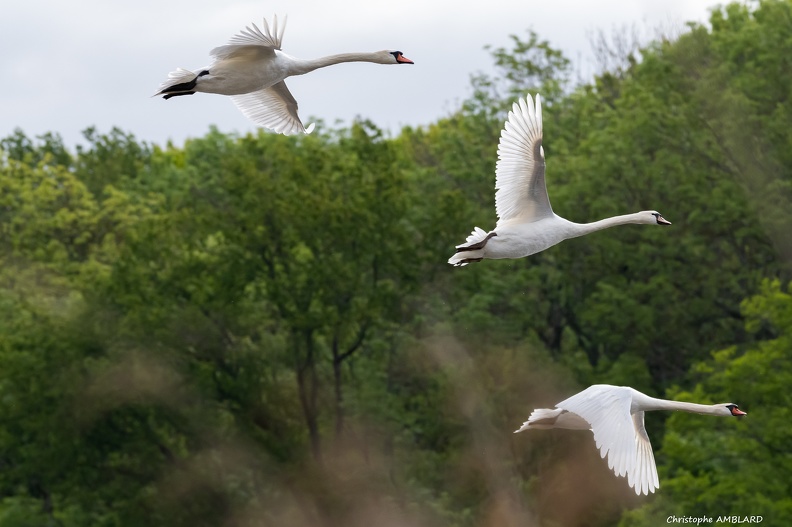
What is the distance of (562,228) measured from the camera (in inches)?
784

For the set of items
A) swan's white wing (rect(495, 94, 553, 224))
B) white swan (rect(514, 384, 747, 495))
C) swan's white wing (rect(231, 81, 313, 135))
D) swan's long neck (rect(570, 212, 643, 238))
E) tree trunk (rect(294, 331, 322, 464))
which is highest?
swan's white wing (rect(231, 81, 313, 135))

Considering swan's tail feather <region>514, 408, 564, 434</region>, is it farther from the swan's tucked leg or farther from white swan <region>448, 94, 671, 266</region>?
the swan's tucked leg

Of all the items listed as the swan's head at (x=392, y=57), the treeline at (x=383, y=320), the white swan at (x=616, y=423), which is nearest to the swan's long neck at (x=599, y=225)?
the white swan at (x=616, y=423)

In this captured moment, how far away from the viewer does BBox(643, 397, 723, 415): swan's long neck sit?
19516 mm

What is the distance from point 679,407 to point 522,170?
12.1 ft

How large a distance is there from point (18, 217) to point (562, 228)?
41313 mm

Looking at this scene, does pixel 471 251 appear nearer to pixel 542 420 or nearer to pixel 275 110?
pixel 542 420

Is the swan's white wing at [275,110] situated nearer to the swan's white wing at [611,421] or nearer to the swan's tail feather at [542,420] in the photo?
the swan's tail feather at [542,420]

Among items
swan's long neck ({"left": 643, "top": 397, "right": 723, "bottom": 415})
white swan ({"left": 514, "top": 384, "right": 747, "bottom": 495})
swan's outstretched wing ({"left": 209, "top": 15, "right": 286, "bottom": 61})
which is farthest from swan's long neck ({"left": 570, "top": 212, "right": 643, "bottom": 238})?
swan's outstretched wing ({"left": 209, "top": 15, "right": 286, "bottom": 61})

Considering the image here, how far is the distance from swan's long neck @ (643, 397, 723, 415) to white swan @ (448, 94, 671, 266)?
7.27ft

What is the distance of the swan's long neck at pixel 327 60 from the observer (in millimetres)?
19547

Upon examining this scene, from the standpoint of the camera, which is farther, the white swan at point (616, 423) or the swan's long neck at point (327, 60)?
the swan's long neck at point (327, 60)

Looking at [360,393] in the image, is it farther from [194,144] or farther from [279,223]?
[194,144]

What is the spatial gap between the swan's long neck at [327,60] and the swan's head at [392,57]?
0.22 feet
